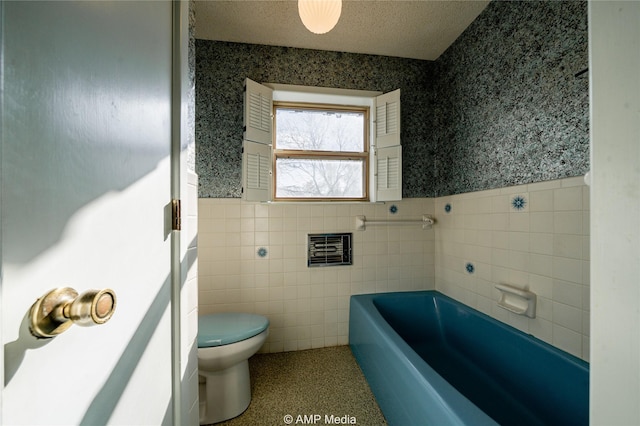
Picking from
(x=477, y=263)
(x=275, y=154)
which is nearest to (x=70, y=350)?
(x=275, y=154)

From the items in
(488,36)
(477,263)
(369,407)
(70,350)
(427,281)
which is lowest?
(369,407)

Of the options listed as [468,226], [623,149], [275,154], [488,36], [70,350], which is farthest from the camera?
[275,154]

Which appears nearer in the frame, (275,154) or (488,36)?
(488,36)

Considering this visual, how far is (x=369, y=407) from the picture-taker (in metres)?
1.41

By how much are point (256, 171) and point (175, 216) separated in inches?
47.2

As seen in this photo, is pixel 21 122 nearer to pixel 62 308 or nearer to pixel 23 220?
pixel 23 220

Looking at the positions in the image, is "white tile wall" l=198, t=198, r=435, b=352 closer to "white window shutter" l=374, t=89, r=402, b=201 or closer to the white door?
"white window shutter" l=374, t=89, r=402, b=201

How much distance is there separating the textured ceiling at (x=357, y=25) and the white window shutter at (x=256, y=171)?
2.76ft

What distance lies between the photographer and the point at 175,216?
723 mm

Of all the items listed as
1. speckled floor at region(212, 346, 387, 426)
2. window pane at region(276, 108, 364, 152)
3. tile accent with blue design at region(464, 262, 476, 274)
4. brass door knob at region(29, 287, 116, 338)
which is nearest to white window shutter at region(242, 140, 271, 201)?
window pane at region(276, 108, 364, 152)

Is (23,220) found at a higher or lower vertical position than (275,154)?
lower

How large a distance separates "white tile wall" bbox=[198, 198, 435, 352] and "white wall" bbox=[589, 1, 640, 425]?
1794 mm

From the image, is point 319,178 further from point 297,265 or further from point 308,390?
point 308,390

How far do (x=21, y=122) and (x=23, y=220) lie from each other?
0.42 feet
